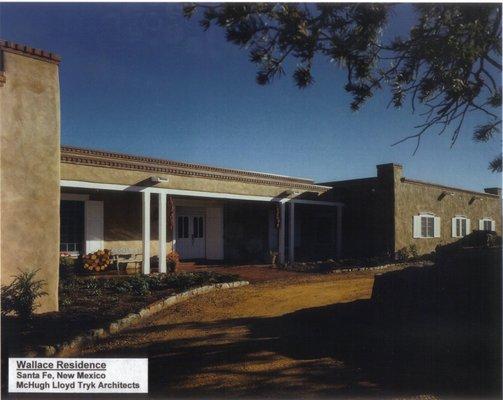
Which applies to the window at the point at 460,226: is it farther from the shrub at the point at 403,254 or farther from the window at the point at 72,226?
the window at the point at 72,226

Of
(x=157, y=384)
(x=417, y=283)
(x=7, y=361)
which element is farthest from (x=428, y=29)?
(x=7, y=361)

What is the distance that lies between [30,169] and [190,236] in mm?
9021

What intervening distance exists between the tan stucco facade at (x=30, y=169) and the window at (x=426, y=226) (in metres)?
16.6

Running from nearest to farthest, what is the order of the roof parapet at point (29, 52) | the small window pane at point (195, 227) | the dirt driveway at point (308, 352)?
the dirt driveway at point (308, 352) → the roof parapet at point (29, 52) → the small window pane at point (195, 227)

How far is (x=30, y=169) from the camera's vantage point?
6.34 m

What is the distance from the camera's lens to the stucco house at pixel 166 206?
629cm

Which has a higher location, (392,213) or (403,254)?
(392,213)

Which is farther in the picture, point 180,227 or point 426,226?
point 426,226

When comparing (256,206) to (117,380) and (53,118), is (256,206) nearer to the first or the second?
(53,118)

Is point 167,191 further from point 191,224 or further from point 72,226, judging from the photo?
point 191,224
